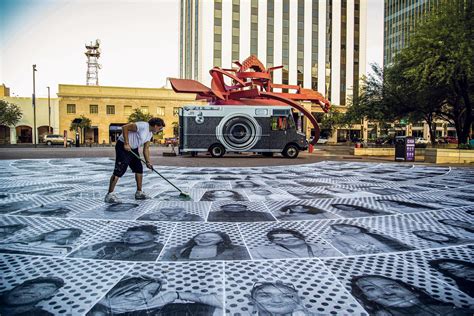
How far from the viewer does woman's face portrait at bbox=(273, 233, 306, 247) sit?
12.0ft

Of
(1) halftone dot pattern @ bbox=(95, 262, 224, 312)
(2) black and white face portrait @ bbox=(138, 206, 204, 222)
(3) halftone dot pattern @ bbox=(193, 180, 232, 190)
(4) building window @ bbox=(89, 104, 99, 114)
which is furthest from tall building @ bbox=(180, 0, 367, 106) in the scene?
(1) halftone dot pattern @ bbox=(95, 262, 224, 312)

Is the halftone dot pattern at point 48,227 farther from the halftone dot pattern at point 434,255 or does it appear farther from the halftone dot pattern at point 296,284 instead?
the halftone dot pattern at point 434,255

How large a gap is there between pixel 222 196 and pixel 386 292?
4.37m

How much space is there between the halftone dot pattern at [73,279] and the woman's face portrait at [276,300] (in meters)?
1.19

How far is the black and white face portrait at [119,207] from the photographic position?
5230 mm

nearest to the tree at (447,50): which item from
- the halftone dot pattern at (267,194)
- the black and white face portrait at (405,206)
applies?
the black and white face portrait at (405,206)

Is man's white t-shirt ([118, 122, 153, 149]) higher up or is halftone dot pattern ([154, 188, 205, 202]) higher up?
man's white t-shirt ([118, 122, 153, 149])

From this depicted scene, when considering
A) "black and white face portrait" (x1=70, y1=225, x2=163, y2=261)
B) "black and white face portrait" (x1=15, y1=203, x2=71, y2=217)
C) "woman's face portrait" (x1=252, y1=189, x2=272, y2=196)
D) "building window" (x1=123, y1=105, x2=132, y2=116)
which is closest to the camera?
"black and white face portrait" (x1=70, y1=225, x2=163, y2=261)

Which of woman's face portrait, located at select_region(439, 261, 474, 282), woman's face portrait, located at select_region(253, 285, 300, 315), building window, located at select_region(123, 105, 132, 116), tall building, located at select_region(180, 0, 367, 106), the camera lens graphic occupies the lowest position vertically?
woman's face portrait, located at select_region(253, 285, 300, 315)

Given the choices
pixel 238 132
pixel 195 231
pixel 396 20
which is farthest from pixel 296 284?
pixel 396 20

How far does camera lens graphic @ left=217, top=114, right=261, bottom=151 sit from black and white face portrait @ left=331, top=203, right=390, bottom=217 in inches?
522

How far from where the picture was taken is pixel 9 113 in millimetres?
44938

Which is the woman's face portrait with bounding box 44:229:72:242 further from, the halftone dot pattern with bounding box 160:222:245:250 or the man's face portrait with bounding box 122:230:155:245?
the halftone dot pattern with bounding box 160:222:245:250

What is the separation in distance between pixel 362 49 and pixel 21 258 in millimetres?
67538
